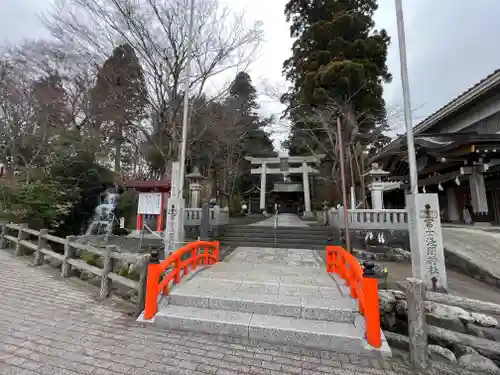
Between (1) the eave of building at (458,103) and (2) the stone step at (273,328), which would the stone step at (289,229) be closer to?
(1) the eave of building at (458,103)

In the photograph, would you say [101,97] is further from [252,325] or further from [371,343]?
[371,343]

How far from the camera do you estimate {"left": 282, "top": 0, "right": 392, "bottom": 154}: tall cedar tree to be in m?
13.4

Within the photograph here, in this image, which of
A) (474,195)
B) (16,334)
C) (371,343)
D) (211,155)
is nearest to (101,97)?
(211,155)

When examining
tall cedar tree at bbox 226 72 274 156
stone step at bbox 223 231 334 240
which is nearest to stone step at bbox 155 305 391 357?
→ stone step at bbox 223 231 334 240

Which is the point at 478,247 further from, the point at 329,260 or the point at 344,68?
the point at 344,68

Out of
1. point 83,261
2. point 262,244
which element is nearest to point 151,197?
point 83,261

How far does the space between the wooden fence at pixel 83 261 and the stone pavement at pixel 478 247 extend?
295 inches

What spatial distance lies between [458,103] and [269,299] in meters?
12.4

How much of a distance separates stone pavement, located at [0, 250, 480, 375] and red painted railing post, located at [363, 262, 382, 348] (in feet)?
0.72

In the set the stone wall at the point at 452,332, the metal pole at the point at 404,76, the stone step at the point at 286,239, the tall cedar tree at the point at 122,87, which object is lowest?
the stone wall at the point at 452,332

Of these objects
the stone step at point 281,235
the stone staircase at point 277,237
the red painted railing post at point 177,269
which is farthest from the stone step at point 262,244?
the red painted railing post at point 177,269

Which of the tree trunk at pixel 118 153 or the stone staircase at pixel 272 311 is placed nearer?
the stone staircase at pixel 272 311

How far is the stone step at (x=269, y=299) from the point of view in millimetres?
3201

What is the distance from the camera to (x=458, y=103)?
10.4 metres
